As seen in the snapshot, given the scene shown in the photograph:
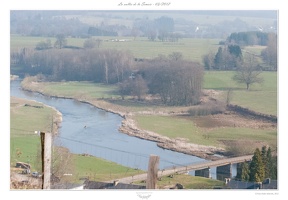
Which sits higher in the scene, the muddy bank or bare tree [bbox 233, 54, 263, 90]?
bare tree [bbox 233, 54, 263, 90]

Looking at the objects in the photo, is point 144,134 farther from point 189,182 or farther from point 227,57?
point 227,57

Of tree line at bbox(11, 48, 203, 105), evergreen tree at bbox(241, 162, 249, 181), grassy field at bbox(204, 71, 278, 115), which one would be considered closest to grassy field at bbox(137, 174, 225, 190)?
evergreen tree at bbox(241, 162, 249, 181)

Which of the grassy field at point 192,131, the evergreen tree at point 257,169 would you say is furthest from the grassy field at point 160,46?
the evergreen tree at point 257,169

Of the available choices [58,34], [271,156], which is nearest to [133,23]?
[58,34]

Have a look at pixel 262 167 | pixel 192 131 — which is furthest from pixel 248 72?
pixel 262 167

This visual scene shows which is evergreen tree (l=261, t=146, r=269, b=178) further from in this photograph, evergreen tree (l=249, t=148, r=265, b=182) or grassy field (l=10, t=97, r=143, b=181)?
grassy field (l=10, t=97, r=143, b=181)
